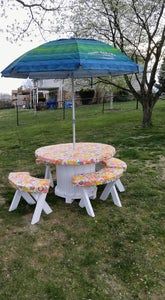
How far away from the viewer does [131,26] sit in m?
11.8

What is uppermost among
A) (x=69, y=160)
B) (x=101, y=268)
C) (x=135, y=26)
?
(x=135, y=26)

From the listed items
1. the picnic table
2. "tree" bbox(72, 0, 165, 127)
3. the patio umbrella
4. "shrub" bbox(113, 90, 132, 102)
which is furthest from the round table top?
"shrub" bbox(113, 90, 132, 102)

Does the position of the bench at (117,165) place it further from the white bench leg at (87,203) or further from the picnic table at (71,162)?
the white bench leg at (87,203)

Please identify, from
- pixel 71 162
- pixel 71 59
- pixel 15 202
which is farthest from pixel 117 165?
pixel 71 59

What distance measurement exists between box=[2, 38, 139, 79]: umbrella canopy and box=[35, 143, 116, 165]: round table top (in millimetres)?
1175

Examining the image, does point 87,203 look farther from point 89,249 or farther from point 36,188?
point 89,249

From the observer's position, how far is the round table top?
15.7 feet

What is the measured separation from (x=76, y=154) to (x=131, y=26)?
8.00m

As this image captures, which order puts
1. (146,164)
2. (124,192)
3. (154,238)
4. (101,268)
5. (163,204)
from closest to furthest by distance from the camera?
(101,268) < (154,238) < (163,204) < (124,192) < (146,164)

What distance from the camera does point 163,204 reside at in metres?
5.06


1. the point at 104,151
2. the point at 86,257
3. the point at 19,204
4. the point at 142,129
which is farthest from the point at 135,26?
the point at 86,257

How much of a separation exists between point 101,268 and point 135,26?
392 inches

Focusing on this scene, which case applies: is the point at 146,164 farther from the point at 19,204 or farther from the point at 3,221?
the point at 3,221

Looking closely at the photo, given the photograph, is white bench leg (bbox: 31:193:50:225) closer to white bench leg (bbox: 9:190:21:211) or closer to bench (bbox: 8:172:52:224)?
bench (bbox: 8:172:52:224)
